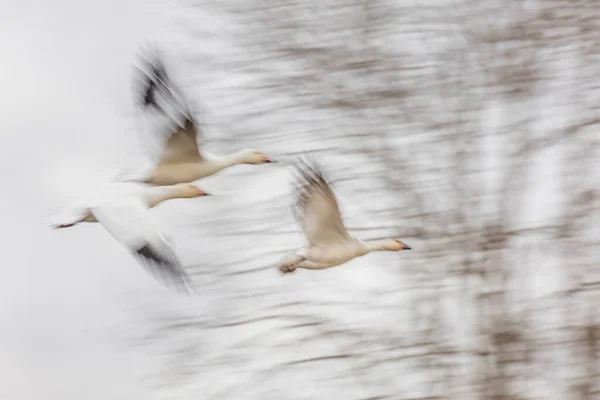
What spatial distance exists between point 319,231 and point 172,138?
661mm

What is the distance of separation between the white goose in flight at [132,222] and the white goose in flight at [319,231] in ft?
1.62

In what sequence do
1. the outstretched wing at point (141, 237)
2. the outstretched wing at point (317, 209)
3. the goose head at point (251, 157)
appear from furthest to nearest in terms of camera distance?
the goose head at point (251, 157) → the outstretched wing at point (317, 209) → the outstretched wing at point (141, 237)

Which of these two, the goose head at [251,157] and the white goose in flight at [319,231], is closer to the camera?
the white goose in flight at [319,231]

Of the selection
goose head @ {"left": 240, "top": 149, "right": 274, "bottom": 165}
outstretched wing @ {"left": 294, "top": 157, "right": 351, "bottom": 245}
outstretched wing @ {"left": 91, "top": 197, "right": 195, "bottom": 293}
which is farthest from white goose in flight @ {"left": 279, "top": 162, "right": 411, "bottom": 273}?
outstretched wing @ {"left": 91, "top": 197, "right": 195, "bottom": 293}

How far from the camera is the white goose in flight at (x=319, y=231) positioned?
3857 mm

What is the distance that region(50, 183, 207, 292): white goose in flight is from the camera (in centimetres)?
338

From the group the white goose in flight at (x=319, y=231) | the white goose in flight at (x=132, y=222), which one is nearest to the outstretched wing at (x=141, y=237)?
the white goose in flight at (x=132, y=222)

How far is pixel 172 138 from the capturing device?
13.1 ft

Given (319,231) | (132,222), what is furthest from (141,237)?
(319,231)

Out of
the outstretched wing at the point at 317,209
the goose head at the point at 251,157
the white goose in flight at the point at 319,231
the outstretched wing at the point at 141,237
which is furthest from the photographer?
the goose head at the point at 251,157

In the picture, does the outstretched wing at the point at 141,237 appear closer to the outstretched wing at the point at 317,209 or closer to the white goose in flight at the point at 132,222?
the white goose in flight at the point at 132,222

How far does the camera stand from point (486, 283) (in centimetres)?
553

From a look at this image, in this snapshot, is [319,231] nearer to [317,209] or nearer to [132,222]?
[317,209]

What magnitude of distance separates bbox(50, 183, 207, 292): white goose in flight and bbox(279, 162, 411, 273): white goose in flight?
49 centimetres
